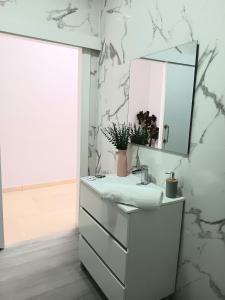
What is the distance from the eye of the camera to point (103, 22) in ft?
7.38

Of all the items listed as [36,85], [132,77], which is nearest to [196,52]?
[132,77]

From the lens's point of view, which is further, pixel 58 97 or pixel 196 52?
pixel 58 97

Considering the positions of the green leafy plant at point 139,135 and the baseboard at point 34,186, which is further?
the baseboard at point 34,186

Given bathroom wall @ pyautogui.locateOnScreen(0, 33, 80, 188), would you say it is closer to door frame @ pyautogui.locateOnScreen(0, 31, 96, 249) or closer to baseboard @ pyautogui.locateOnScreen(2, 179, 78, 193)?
baseboard @ pyautogui.locateOnScreen(2, 179, 78, 193)

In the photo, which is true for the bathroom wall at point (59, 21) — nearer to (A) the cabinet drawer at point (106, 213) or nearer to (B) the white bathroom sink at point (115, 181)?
(B) the white bathroom sink at point (115, 181)

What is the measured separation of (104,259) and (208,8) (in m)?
1.64

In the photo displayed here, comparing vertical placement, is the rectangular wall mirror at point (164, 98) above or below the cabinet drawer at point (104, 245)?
above

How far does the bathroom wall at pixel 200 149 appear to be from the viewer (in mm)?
1283

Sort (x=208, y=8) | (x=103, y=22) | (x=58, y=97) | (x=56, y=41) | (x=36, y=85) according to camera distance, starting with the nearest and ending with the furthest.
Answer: (x=208, y=8), (x=56, y=41), (x=103, y=22), (x=36, y=85), (x=58, y=97)

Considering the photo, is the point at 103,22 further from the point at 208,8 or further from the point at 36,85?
the point at 36,85

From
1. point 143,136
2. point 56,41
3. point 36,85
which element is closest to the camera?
point 143,136

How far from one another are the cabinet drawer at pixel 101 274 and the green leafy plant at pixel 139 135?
0.89 meters

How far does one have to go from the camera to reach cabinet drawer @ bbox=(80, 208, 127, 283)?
4.59 feet

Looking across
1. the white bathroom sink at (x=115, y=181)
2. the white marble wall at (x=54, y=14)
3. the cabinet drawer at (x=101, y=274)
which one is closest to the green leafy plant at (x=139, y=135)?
the white bathroom sink at (x=115, y=181)
